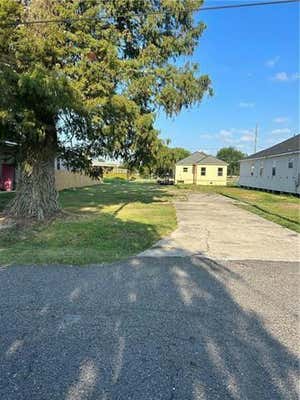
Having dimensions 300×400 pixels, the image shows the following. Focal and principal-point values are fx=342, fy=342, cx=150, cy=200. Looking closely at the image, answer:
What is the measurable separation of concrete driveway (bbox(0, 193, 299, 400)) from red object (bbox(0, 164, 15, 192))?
18.5 metres

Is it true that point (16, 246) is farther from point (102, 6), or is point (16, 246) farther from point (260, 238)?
point (102, 6)

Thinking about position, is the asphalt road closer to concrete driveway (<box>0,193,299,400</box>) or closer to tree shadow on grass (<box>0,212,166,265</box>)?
concrete driveway (<box>0,193,299,400</box>)

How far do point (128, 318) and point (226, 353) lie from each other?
1.11m

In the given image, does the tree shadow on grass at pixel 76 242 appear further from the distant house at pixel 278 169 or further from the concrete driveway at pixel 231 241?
the distant house at pixel 278 169

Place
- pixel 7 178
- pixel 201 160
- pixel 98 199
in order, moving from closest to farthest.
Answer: pixel 98 199, pixel 7 178, pixel 201 160

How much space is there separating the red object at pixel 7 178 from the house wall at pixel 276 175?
1971cm

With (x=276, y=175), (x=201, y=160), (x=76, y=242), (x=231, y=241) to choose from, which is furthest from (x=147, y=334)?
(x=201, y=160)

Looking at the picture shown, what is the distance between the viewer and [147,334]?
3.25 m

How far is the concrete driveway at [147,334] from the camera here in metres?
→ 2.45

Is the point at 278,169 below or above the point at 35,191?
above

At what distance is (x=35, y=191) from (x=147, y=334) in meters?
8.23

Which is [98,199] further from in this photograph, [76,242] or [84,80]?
[76,242]

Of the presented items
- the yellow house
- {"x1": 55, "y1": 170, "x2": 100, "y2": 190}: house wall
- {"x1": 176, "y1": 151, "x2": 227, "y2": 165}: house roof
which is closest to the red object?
{"x1": 55, "y1": 170, "x2": 100, "y2": 190}: house wall

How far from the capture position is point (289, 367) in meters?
2.77
